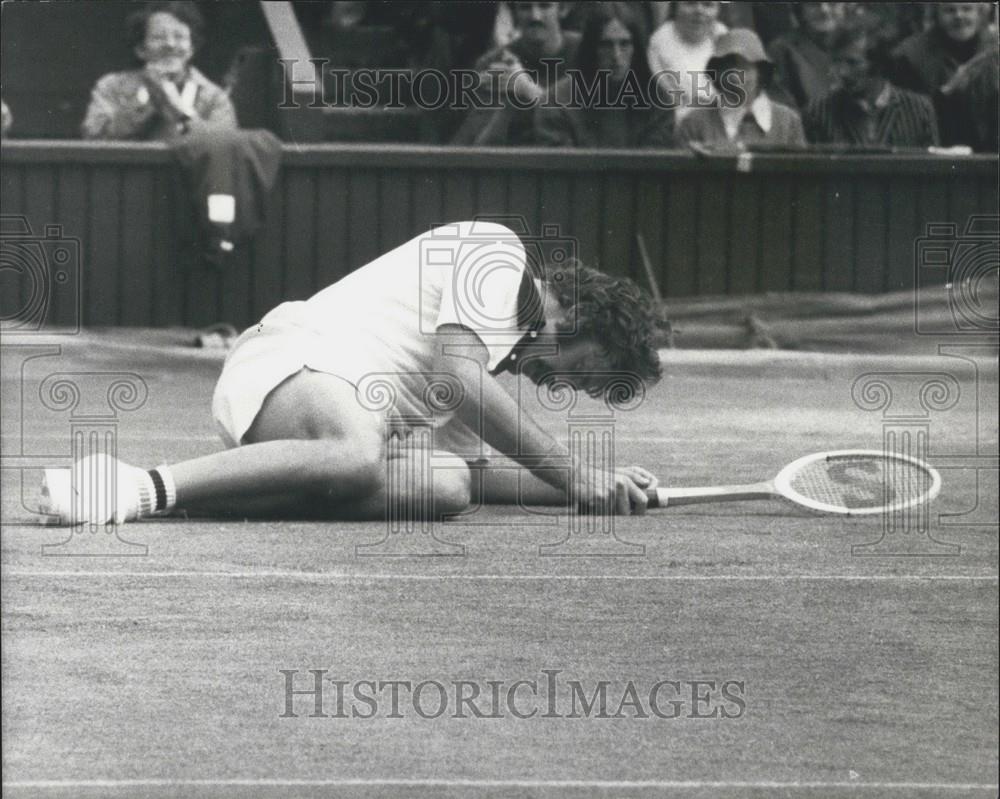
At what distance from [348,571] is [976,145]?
470cm

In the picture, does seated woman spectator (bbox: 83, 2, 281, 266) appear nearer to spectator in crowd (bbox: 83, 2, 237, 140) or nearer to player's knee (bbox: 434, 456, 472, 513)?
spectator in crowd (bbox: 83, 2, 237, 140)

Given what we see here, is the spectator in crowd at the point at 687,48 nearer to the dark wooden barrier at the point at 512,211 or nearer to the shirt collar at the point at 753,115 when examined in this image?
the shirt collar at the point at 753,115

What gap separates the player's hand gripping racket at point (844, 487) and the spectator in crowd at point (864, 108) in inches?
125

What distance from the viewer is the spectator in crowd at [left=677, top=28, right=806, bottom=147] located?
6223mm

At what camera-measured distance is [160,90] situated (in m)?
7.18

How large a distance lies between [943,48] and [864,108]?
1.83 ft

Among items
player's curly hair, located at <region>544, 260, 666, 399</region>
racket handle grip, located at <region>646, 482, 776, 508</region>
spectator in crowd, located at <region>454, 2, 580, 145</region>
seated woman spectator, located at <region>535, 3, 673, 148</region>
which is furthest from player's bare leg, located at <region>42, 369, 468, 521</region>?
spectator in crowd, located at <region>454, 2, 580, 145</region>

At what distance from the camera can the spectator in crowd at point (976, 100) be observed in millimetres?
8109

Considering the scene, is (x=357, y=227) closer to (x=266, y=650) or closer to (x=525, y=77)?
(x=525, y=77)

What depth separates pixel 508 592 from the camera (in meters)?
4.13

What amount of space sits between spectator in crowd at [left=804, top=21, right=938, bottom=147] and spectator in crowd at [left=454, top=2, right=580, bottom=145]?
115cm

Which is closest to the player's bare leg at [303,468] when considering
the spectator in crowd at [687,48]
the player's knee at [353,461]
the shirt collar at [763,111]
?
the player's knee at [353,461]

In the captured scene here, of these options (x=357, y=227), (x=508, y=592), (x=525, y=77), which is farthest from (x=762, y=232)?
(x=508, y=592)

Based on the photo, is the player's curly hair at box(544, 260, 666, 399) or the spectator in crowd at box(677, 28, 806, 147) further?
the spectator in crowd at box(677, 28, 806, 147)
